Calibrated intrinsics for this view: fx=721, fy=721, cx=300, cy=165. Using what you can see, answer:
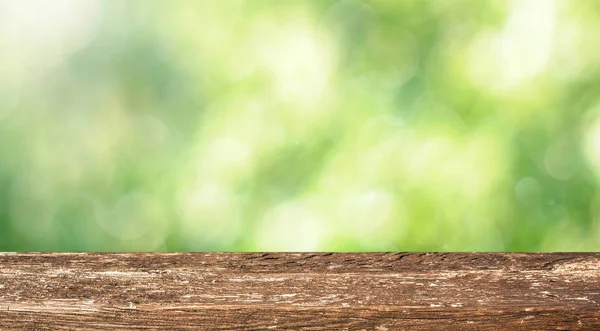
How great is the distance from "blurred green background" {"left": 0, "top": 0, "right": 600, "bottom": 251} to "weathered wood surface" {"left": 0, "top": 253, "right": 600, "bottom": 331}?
357 millimetres

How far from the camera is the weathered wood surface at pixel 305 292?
67 cm

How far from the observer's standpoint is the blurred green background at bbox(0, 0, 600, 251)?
3.83 feet

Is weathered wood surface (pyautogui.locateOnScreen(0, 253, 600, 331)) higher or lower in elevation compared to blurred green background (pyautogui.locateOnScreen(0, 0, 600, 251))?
lower

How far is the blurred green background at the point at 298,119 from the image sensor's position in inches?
46.0

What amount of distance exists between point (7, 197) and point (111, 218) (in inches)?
6.7

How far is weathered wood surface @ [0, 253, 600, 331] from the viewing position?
2.20 feet

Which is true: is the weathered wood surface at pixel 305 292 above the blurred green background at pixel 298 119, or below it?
below

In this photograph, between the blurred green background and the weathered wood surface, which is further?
the blurred green background

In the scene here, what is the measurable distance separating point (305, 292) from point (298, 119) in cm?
51

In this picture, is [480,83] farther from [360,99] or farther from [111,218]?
[111,218]

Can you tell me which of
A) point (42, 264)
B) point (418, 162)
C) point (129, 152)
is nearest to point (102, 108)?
point (129, 152)

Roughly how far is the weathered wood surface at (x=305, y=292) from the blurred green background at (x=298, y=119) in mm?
357

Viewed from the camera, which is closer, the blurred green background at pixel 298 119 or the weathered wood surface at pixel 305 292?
the weathered wood surface at pixel 305 292

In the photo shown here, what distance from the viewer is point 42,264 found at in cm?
82
